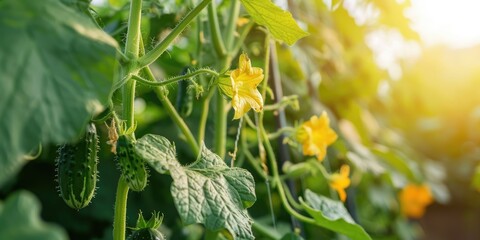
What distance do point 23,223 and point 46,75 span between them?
0.39 feet

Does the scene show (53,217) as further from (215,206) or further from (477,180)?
(477,180)

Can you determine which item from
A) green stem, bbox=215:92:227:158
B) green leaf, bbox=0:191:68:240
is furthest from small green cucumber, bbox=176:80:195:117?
green leaf, bbox=0:191:68:240

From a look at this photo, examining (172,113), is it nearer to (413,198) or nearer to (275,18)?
(275,18)

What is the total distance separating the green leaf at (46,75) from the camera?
1.54ft

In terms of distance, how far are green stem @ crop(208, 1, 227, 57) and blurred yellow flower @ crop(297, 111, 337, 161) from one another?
0.20 metres

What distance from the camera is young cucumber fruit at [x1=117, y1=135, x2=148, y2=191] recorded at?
28.3 inches

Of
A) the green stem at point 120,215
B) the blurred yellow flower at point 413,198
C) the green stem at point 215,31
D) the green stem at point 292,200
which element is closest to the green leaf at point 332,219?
the green stem at point 292,200

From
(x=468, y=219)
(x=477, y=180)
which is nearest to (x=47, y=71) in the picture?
(x=477, y=180)

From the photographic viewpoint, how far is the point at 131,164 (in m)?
0.72

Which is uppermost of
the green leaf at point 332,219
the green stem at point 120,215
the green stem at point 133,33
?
the green stem at point 133,33

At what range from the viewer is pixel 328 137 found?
4.05 ft

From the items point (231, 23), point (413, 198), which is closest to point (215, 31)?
point (231, 23)

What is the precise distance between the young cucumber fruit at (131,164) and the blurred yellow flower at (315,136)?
0.53 meters

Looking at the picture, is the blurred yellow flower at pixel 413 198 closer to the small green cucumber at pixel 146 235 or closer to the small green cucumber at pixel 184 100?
the small green cucumber at pixel 184 100
